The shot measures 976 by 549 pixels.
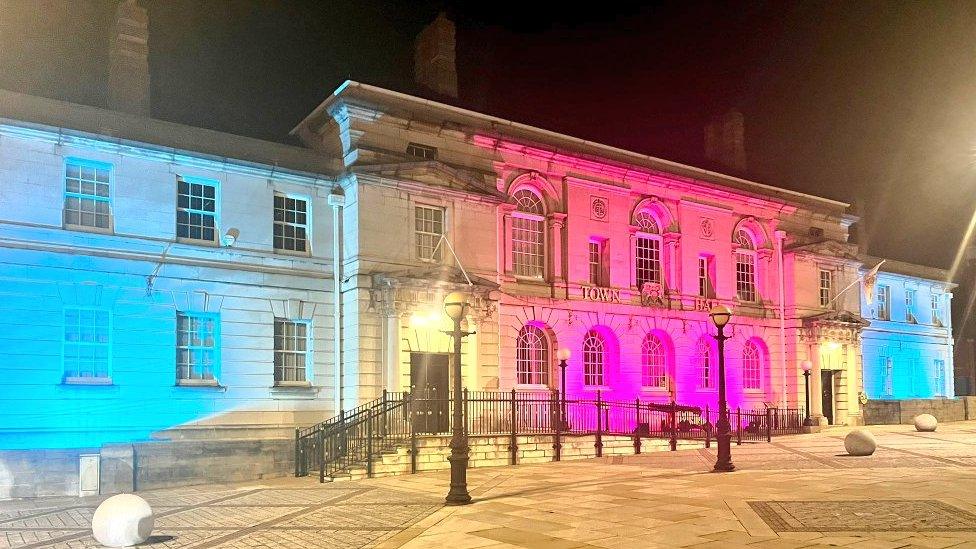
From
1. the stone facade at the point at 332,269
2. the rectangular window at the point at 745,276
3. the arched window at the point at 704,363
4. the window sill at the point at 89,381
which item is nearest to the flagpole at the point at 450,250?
the stone facade at the point at 332,269

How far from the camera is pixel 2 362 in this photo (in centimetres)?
1875

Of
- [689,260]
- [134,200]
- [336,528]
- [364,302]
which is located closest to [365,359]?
[364,302]

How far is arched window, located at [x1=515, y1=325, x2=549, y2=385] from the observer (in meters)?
27.5

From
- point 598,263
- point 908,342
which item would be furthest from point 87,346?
point 908,342

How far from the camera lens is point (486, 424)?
24016mm

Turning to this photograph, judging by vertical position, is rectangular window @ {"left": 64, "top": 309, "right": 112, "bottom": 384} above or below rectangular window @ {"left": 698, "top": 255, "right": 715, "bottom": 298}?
below

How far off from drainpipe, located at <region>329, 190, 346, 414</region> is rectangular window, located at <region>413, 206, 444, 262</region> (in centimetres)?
216

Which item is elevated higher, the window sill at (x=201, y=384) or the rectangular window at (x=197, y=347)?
the rectangular window at (x=197, y=347)

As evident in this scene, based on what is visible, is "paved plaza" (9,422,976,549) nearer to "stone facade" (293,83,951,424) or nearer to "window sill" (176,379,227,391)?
"window sill" (176,379,227,391)

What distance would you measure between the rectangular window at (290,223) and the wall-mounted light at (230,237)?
130 cm

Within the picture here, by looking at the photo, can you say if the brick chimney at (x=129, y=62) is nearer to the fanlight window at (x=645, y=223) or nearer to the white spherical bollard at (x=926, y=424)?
the fanlight window at (x=645, y=223)

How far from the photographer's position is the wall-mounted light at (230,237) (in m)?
21.9

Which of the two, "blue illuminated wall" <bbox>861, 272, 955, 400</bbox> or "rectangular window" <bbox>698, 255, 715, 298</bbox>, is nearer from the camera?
"rectangular window" <bbox>698, 255, 715, 298</bbox>

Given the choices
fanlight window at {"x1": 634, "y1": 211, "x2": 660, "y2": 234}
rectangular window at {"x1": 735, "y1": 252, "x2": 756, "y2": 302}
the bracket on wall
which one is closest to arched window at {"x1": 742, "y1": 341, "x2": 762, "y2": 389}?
rectangular window at {"x1": 735, "y1": 252, "x2": 756, "y2": 302}
